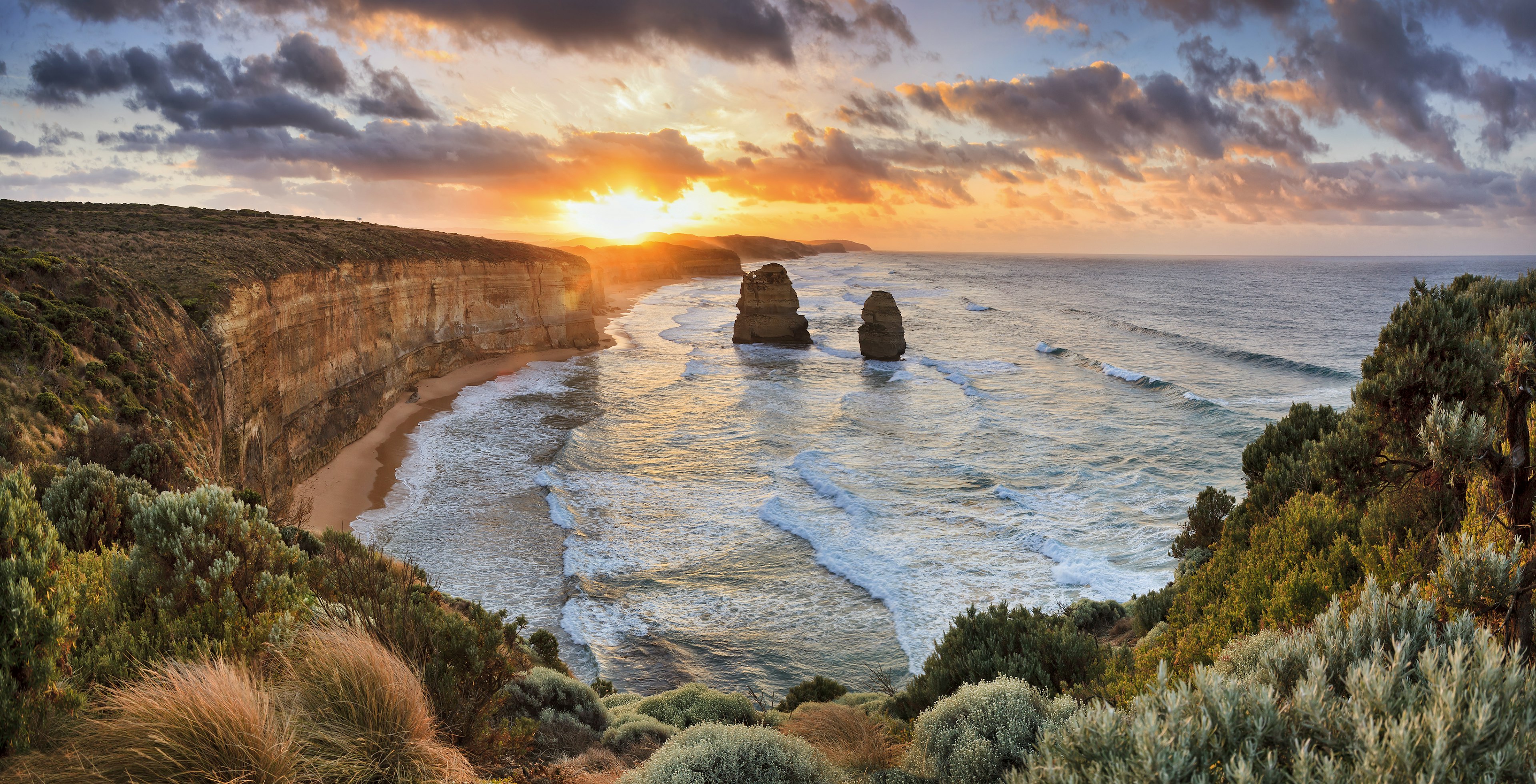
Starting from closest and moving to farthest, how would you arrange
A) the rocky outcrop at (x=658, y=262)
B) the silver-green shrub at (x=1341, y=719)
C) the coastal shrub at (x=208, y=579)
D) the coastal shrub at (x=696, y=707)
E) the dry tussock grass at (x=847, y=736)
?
the silver-green shrub at (x=1341, y=719) → the coastal shrub at (x=208, y=579) → the dry tussock grass at (x=847, y=736) → the coastal shrub at (x=696, y=707) → the rocky outcrop at (x=658, y=262)

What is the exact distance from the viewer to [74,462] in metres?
7.58

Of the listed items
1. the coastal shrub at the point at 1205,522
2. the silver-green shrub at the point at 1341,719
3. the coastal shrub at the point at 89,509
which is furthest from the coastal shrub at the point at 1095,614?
the coastal shrub at the point at 89,509

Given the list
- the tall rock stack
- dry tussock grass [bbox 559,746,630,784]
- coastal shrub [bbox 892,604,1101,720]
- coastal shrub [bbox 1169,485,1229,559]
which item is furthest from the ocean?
dry tussock grass [bbox 559,746,630,784]

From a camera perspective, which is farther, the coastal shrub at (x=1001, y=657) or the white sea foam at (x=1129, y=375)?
the white sea foam at (x=1129, y=375)

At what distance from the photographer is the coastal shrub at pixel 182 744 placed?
417cm

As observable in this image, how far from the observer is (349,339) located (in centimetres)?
2894

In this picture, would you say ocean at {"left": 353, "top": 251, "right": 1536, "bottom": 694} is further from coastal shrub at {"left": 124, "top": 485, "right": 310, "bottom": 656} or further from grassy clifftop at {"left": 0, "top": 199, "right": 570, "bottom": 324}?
grassy clifftop at {"left": 0, "top": 199, "right": 570, "bottom": 324}

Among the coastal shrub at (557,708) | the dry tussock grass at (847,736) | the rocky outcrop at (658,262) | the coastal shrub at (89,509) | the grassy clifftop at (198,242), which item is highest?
the rocky outcrop at (658,262)

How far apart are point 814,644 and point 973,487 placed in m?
9.95

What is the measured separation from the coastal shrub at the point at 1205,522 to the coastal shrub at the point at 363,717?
38.7 feet

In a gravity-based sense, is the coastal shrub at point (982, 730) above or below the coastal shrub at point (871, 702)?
above

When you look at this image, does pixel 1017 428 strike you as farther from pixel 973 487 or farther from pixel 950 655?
pixel 950 655

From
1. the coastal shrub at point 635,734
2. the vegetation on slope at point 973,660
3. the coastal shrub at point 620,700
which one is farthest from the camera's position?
the coastal shrub at point 620,700

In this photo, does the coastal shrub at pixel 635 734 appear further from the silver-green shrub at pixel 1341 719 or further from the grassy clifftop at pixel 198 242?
the grassy clifftop at pixel 198 242
